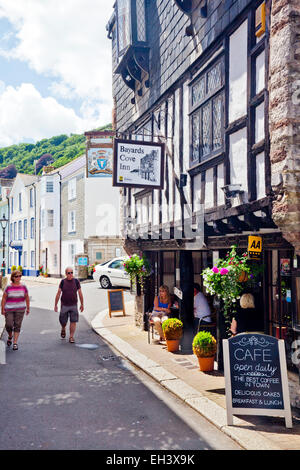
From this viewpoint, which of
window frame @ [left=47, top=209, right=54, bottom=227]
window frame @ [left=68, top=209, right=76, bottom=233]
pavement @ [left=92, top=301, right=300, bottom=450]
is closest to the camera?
pavement @ [left=92, top=301, right=300, bottom=450]

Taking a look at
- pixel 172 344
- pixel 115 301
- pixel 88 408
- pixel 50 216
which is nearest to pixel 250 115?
pixel 88 408

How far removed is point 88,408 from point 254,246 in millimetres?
3204

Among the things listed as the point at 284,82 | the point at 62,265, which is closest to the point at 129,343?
the point at 284,82

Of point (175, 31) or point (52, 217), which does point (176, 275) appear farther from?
point (52, 217)

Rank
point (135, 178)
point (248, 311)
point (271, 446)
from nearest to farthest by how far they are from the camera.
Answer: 1. point (271, 446)
2. point (248, 311)
3. point (135, 178)

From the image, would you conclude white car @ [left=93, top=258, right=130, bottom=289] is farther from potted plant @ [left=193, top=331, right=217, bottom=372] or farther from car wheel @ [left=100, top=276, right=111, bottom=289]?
potted plant @ [left=193, top=331, right=217, bottom=372]

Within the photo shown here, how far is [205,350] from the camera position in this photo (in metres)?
7.68

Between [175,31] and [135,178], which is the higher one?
[175,31]

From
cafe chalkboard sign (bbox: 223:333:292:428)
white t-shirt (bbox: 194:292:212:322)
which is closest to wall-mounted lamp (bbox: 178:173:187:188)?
white t-shirt (bbox: 194:292:212:322)

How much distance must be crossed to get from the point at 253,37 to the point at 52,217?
31.2 m

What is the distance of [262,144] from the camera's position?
6.40m

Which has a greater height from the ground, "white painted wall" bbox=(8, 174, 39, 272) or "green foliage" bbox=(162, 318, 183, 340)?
"white painted wall" bbox=(8, 174, 39, 272)

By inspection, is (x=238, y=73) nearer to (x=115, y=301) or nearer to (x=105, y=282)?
(x=115, y=301)

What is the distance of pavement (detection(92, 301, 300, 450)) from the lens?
4977mm
